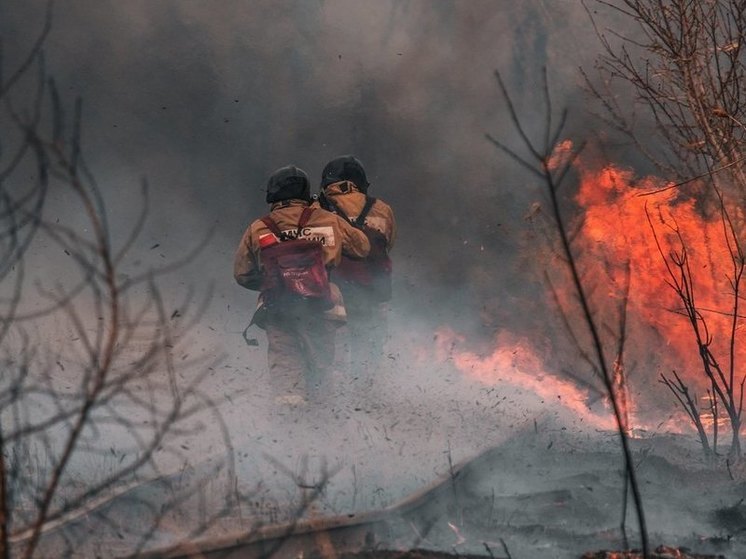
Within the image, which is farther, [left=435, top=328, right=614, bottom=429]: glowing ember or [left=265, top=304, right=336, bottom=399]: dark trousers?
[left=435, top=328, right=614, bottom=429]: glowing ember

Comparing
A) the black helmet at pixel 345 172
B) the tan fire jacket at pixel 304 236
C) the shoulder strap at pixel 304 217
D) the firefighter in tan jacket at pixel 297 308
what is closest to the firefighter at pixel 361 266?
the black helmet at pixel 345 172

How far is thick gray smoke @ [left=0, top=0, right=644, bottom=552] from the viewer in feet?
40.9

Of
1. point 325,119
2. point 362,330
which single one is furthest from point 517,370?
point 362,330

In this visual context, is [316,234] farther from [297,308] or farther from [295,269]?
[297,308]

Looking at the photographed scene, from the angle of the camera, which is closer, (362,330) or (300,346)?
(300,346)

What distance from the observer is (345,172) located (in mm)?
8438

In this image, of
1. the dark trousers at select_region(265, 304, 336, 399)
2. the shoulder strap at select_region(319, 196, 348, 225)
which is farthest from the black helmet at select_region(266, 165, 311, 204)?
the dark trousers at select_region(265, 304, 336, 399)

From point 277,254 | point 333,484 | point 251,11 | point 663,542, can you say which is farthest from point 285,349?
point 251,11

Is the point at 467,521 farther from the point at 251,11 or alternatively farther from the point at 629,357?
the point at 251,11

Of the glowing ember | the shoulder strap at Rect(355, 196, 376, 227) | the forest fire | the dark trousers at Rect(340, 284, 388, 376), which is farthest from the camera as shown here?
the forest fire

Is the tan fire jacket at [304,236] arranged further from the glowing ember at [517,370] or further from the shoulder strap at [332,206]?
the glowing ember at [517,370]

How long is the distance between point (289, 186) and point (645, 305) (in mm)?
5783

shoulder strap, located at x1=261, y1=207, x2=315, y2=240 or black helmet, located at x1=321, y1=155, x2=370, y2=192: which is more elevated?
black helmet, located at x1=321, y1=155, x2=370, y2=192

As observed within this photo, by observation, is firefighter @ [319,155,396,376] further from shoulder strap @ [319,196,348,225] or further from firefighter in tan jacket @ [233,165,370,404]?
firefighter in tan jacket @ [233,165,370,404]
